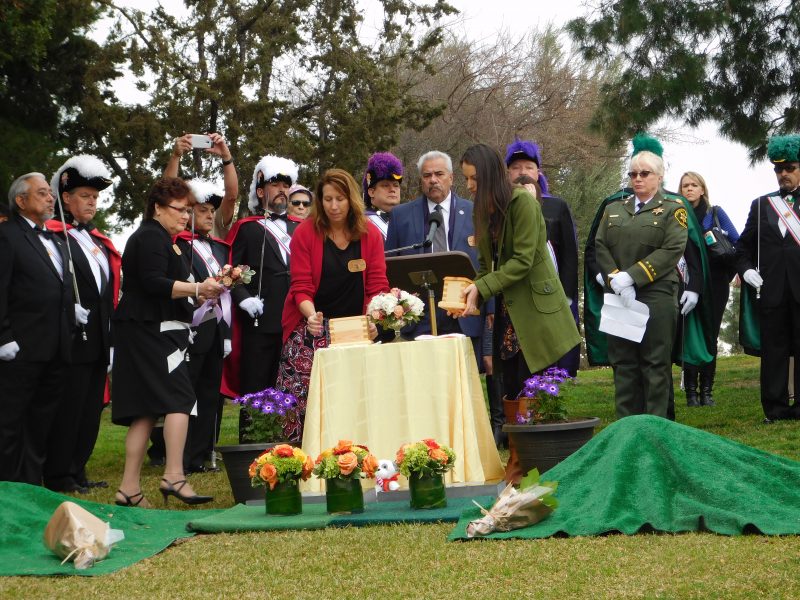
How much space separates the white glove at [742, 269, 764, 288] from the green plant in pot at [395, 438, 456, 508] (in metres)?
4.31

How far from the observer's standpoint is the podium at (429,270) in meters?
6.65

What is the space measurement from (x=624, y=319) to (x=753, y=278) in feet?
6.18

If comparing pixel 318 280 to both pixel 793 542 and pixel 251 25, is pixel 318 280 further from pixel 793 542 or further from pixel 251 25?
pixel 251 25

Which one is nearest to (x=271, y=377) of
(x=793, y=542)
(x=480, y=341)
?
(x=480, y=341)

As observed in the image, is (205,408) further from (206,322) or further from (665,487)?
(665,487)

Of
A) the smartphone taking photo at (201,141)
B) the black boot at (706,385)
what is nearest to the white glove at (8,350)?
the smartphone taking photo at (201,141)

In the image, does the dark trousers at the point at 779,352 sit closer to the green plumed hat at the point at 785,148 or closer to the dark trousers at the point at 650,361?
the green plumed hat at the point at 785,148

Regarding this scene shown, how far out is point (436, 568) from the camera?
14.2ft

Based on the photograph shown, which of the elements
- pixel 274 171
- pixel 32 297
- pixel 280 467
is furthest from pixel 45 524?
pixel 274 171

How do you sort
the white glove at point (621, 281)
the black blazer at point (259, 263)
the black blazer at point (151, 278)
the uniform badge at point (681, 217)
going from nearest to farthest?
the black blazer at point (151, 278) < the white glove at point (621, 281) < the uniform badge at point (681, 217) < the black blazer at point (259, 263)

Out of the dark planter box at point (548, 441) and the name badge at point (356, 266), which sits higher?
the name badge at point (356, 266)

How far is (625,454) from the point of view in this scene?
5.30 meters

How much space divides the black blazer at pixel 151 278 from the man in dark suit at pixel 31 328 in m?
1.04

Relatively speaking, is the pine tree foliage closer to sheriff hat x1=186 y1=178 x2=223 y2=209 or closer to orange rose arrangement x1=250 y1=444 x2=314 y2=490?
sheriff hat x1=186 y1=178 x2=223 y2=209
